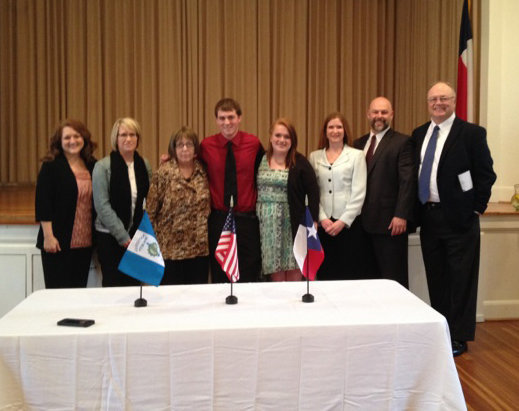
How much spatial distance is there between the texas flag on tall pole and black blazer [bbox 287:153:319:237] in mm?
2258

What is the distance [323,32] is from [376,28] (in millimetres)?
817

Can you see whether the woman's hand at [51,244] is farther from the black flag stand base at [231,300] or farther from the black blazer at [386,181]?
the black blazer at [386,181]

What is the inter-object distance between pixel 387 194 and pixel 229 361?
196 cm

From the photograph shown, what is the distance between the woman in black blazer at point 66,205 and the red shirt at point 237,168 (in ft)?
2.37

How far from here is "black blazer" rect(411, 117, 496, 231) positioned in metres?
3.51

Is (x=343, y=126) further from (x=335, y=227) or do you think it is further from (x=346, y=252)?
(x=346, y=252)

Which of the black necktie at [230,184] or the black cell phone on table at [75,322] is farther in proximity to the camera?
the black necktie at [230,184]

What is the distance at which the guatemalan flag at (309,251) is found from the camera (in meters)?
2.57

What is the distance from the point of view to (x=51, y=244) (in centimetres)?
344

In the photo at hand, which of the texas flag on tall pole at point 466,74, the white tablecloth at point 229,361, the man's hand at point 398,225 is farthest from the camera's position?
the texas flag on tall pole at point 466,74

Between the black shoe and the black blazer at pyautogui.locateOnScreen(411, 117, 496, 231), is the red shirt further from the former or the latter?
the black shoe

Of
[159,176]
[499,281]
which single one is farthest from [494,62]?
[159,176]

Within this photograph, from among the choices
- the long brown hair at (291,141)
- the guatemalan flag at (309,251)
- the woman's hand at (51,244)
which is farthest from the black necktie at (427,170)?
the woman's hand at (51,244)

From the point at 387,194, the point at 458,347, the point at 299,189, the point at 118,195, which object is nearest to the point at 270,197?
the point at 299,189
